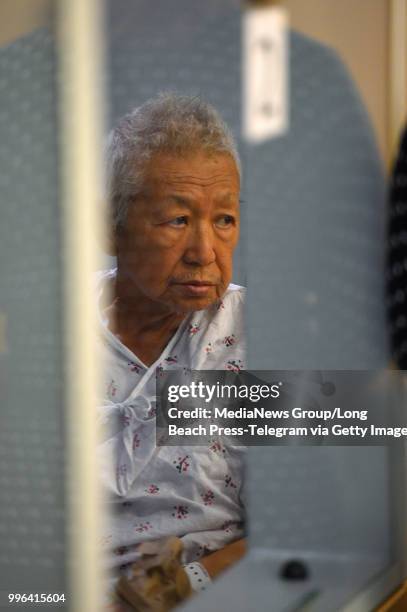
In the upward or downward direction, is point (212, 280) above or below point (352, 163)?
below

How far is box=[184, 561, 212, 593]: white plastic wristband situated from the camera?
2.02 metres

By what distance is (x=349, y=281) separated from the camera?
2.27 metres

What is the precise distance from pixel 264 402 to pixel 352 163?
694mm

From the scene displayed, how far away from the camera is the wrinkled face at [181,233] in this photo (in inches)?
74.7

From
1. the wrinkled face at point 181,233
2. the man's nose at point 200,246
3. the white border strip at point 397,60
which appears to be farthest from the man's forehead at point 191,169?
the white border strip at point 397,60

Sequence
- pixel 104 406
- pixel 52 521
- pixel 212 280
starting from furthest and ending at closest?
pixel 212 280 → pixel 104 406 → pixel 52 521

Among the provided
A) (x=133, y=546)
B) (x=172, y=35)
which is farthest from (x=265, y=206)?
(x=133, y=546)

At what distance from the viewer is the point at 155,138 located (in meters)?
1.92

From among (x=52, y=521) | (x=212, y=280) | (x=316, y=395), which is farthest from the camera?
(x=316, y=395)

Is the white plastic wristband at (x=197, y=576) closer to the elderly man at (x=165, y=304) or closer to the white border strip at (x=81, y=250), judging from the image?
the elderly man at (x=165, y=304)

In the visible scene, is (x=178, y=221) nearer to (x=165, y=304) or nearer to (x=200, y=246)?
(x=200, y=246)

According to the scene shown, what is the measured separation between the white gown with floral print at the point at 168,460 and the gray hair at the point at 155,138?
0.19 m

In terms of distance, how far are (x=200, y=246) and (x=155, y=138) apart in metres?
0.27

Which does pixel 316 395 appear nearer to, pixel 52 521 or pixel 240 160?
pixel 240 160
